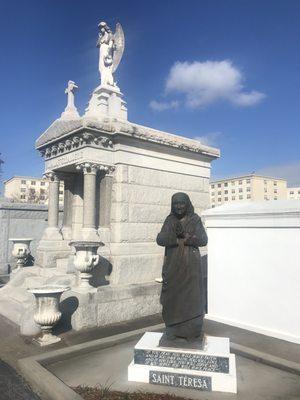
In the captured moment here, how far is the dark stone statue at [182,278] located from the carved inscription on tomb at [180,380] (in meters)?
0.40

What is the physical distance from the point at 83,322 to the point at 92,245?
1749 millimetres

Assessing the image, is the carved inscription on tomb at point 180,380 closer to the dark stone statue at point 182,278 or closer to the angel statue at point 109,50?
the dark stone statue at point 182,278

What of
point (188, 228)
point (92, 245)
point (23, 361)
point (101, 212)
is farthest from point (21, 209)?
point (188, 228)

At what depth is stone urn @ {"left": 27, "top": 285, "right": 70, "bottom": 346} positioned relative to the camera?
7102 millimetres

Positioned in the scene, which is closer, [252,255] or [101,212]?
[252,255]

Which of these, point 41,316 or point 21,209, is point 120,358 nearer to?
point 41,316

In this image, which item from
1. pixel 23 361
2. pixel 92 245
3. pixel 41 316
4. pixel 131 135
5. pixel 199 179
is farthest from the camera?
pixel 199 179

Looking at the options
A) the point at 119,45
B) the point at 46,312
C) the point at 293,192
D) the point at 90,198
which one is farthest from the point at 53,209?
the point at 293,192

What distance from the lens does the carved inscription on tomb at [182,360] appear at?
4781 millimetres

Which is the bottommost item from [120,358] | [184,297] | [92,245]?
[120,358]

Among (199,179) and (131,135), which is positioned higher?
(131,135)

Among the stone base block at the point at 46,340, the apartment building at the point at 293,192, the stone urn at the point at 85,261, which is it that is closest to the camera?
the stone base block at the point at 46,340

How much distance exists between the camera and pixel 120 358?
233 inches

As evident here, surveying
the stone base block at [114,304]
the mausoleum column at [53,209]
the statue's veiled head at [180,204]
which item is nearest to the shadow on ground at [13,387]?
the stone base block at [114,304]
